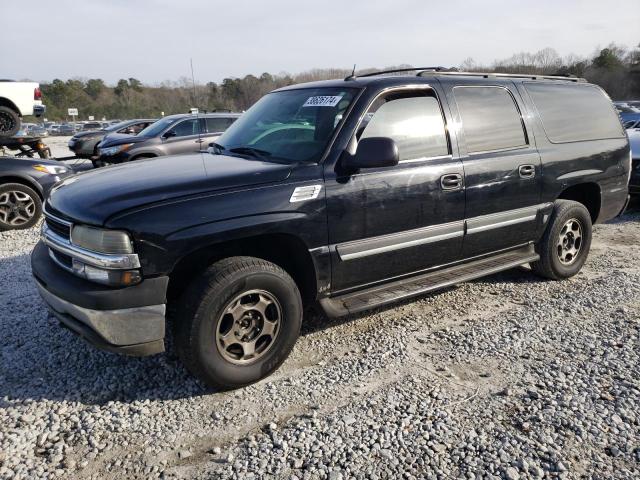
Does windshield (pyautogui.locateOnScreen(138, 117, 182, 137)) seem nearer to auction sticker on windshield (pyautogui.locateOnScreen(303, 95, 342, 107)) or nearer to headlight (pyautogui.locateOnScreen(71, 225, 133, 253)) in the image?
auction sticker on windshield (pyautogui.locateOnScreen(303, 95, 342, 107))

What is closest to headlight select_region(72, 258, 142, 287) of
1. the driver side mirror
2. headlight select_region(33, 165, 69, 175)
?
the driver side mirror

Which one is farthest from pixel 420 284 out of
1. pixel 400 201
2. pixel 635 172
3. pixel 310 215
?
pixel 635 172

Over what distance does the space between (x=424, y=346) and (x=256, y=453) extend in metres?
1.59

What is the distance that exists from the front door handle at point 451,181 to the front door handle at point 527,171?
757mm

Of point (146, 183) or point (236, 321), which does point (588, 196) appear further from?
point (146, 183)

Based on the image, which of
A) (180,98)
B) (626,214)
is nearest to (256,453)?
(626,214)

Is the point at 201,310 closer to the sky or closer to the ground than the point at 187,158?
closer to the ground

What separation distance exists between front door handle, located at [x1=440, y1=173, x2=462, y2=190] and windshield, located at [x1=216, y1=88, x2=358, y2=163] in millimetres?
915

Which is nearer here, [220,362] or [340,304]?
[220,362]

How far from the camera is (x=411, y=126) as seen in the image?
3.64 metres

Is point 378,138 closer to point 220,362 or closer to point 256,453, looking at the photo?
point 220,362

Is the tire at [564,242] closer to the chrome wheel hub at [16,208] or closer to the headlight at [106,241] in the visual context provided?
the headlight at [106,241]

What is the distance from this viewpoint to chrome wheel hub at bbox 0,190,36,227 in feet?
22.8

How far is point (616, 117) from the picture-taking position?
17.0 feet
